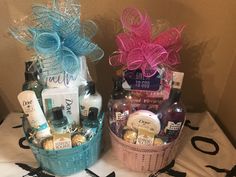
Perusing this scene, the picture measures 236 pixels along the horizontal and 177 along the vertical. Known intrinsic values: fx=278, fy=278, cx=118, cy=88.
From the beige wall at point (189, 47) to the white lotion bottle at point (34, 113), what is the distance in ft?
0.84

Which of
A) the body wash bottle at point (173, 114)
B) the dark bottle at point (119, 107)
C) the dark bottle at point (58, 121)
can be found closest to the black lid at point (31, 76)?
the dark bottle at point (58, 121)

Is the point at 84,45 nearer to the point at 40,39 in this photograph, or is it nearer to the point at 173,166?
the point at 40,39

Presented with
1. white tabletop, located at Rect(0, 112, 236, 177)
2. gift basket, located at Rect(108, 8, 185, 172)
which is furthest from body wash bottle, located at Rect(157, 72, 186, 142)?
white tabletop, located at Rect(0, 112, 236, 177)

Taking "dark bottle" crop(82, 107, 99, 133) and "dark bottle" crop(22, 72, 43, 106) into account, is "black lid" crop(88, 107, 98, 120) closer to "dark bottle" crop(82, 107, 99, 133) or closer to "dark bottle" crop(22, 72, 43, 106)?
"dark bottle" crop(82, 107, 99, 133)

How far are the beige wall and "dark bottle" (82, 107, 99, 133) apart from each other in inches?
8.9

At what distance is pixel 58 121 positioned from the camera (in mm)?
646

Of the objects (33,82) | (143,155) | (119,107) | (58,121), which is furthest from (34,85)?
(143,155)

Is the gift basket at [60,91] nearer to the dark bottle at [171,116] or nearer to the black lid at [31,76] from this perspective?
the black lid at [31,76]

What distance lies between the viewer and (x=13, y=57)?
85 centimetres

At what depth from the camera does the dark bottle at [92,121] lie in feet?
2.18

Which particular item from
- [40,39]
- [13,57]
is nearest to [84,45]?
[40,39]

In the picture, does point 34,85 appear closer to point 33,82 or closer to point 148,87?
point 33,82

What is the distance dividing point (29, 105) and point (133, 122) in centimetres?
24

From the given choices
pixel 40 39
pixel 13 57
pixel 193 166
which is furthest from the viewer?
pixel 13 57
